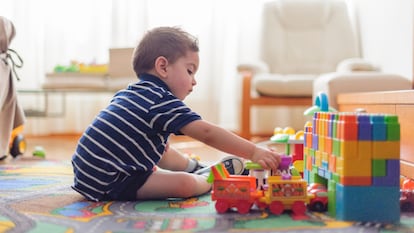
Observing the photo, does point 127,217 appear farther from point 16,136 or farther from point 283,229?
point 16,136

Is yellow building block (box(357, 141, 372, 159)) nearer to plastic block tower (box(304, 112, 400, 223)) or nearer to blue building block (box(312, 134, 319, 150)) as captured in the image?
plastic block tower (box(304, 112, 400, 223))

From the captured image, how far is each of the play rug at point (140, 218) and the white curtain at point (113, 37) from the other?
2.24m

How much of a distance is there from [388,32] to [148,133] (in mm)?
2241

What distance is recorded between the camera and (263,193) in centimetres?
103

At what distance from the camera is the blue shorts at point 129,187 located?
1156 mm

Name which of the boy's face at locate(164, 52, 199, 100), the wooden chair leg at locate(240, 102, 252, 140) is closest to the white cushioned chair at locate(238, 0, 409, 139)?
the wooden chair leg at locate(240, 102, 252, 140)

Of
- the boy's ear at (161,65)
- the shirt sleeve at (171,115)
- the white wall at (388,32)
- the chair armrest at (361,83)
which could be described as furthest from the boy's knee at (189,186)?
the white wall at (388,32)

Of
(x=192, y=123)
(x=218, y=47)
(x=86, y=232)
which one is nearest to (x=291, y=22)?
(x=218, y=47)

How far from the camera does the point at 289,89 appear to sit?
2.86m

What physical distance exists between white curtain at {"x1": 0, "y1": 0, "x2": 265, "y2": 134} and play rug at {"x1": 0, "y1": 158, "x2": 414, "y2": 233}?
2.24 m

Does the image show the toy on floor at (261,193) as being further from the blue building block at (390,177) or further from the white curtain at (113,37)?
the white curtain at (113,37)

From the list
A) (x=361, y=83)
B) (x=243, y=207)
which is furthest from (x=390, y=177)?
(x=361, y=83)

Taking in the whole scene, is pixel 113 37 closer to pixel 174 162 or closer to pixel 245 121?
pixel 245 121

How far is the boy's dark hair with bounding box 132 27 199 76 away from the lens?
47.6 inches
